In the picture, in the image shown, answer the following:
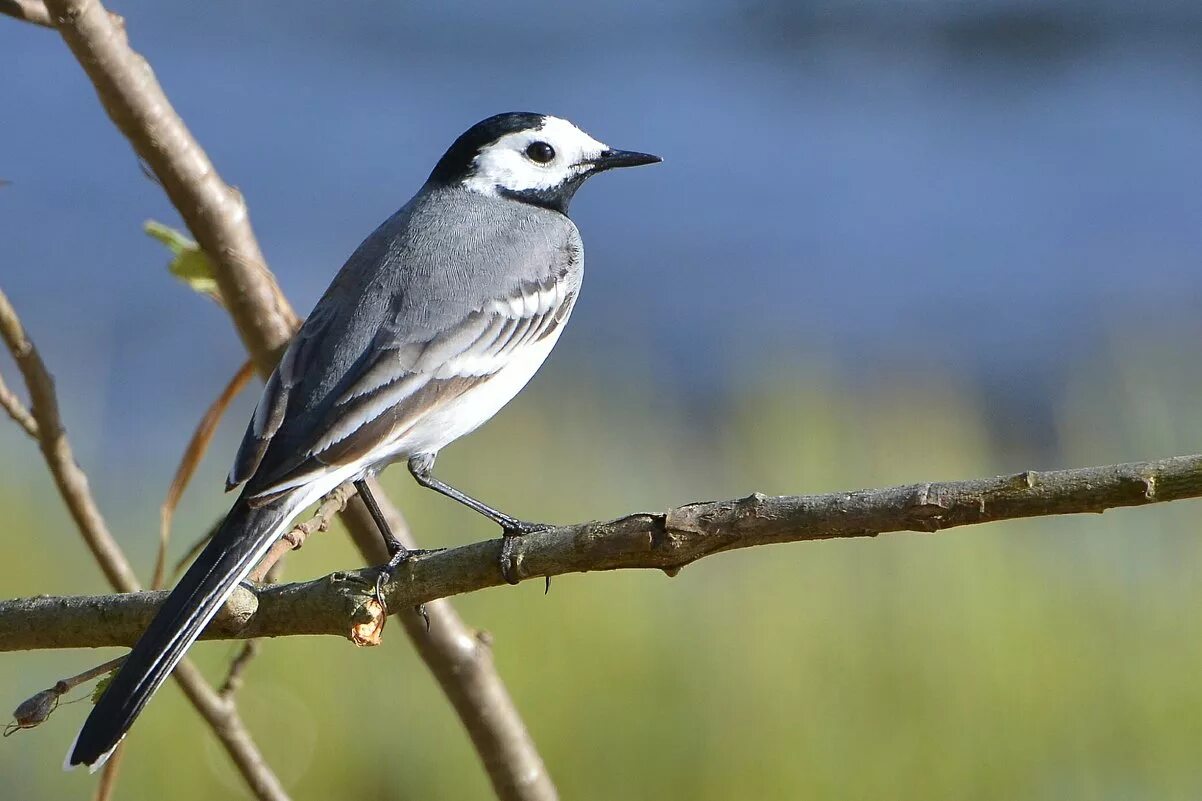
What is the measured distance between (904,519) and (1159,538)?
8.98 feet

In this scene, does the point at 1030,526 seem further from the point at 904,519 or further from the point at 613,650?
the point at 904,519


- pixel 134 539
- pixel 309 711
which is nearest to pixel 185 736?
pixel 309 711

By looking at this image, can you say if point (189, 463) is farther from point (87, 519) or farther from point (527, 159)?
point (527, 159)

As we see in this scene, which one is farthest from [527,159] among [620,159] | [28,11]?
[28,11]

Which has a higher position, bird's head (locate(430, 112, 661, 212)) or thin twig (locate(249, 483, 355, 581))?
bird's head (locate(430, 112, 661, 212))

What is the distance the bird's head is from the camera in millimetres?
2779

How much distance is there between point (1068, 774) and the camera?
9.97 ft

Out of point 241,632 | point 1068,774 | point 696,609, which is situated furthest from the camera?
point 696,609

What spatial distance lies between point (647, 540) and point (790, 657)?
6.59 feet

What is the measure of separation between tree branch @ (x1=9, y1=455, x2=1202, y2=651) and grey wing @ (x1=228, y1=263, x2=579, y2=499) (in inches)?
10.2

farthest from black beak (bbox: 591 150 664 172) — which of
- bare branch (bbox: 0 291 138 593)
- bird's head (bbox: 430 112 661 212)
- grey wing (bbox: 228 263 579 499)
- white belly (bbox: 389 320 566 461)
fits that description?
bare branch (bbox: 0 291 138 593)

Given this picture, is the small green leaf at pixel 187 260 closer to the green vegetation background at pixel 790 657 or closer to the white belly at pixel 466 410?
the white belly at pixel 466 410

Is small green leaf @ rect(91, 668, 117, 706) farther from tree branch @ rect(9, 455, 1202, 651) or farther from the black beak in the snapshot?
the black beak

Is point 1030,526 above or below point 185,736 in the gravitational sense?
above
